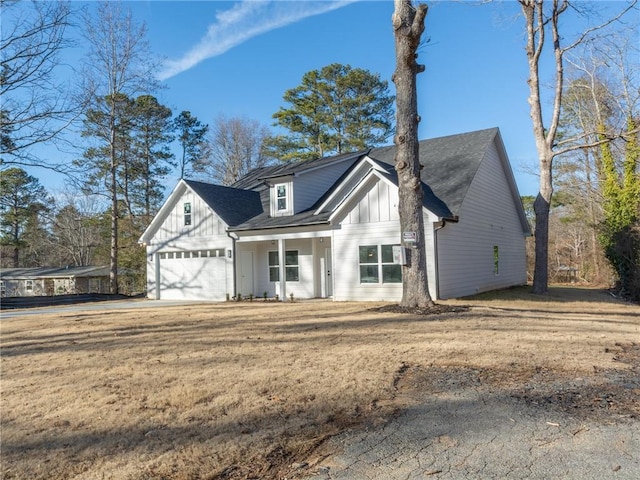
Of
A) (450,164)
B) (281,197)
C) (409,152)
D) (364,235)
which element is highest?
(450,164)

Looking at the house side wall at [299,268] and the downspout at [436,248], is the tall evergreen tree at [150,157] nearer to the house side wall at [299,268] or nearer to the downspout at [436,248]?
the house side wall at [299,268]

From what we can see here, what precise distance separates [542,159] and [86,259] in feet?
130

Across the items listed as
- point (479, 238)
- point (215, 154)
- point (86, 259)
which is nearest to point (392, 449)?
point (479, 238)

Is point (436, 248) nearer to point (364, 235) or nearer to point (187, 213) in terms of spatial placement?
point (364, 235)

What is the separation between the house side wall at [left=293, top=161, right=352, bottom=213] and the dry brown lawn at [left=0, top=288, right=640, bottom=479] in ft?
27.1

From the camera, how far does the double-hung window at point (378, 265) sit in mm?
14297

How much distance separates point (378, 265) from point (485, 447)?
11.5 m

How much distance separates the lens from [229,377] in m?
5.12

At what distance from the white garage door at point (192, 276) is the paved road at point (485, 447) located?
14.8 m

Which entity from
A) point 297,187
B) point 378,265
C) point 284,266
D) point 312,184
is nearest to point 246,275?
point 284,266

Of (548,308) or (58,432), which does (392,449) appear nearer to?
(58,432)

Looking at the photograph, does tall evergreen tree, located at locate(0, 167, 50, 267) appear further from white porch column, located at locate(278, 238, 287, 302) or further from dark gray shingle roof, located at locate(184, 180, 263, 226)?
white porch column, located at locate(278, 238, 287, 302)

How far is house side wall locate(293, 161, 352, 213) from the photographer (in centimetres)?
1761

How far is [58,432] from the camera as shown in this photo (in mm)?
3701
